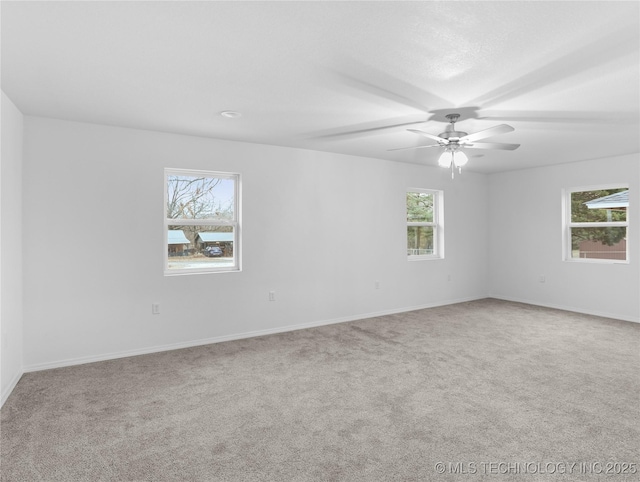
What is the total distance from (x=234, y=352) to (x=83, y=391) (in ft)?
4.59

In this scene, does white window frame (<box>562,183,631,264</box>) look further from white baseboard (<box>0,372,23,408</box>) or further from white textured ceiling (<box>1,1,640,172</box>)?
white baseboard (<box>0,372,23,408</box>)

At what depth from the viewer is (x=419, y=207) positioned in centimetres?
648

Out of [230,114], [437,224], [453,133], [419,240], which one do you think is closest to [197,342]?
[230,114]

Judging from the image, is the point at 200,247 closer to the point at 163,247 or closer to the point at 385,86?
the point at 163,247

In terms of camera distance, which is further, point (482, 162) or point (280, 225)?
point (482, 162)

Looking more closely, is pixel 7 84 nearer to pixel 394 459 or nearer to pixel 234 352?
pixel 234 352

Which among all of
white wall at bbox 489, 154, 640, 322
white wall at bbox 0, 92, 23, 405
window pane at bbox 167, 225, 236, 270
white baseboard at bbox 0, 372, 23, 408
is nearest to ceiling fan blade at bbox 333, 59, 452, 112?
window pane at bbox 167, 225, 236, 270

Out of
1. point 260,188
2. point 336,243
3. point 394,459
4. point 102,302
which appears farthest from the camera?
point 336,243

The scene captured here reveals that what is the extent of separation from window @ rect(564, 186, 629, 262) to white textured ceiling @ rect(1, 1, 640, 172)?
2108mm

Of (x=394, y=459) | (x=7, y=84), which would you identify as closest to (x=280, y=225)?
(x=7, y=84)

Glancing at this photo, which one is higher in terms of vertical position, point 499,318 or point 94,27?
point 94,27

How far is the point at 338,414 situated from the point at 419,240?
13.9 feet

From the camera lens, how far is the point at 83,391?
123 inches

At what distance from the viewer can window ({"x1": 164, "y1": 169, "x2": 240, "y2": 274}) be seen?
14.4 feet
